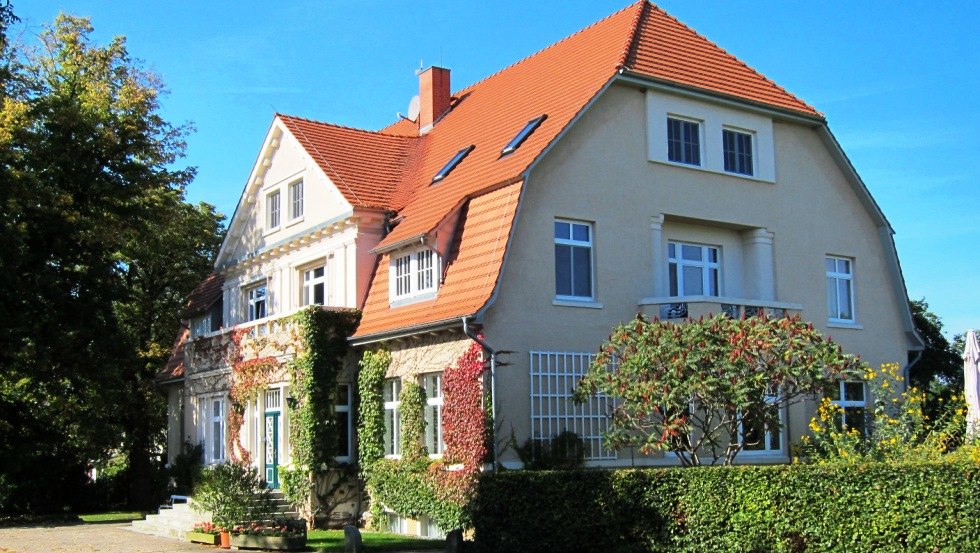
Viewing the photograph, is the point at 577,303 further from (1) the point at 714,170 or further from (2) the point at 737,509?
(2) the point at 737,509

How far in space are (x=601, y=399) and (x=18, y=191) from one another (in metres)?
14.3

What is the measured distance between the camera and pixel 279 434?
1023 inches

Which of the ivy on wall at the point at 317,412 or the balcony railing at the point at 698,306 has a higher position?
the balcony railing at the point at 698,306

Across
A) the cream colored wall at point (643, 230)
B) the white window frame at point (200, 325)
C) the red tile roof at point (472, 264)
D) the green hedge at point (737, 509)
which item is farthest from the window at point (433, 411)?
the white window frame at point (200, 325)

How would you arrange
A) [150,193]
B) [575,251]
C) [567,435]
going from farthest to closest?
1. [150,193]
2. [575,251]
3. [567,435]

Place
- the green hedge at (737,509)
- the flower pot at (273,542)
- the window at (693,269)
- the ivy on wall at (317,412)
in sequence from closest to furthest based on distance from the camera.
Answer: the green hedge at (737,509) < the flower pot at (273,542) < the window at (693,269) < the ivy on wall at (317,412)

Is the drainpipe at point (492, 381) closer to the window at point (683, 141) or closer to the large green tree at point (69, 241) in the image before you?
the window at point (683, 141)

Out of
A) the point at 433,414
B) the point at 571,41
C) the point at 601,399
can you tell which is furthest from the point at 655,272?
the point at 571,41

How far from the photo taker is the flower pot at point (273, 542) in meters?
19.2

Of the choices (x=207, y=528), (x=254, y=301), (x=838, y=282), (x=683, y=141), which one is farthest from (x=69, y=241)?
(x=838, y=282)

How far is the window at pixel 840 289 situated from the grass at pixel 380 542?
35.0 ft

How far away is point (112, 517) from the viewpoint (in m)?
29.6

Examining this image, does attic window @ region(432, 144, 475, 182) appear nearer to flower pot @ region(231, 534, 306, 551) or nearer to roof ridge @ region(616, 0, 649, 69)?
roof ridge @ region(616, 0, 649, 69)

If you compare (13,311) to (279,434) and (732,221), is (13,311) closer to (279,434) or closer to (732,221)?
(279,434)
